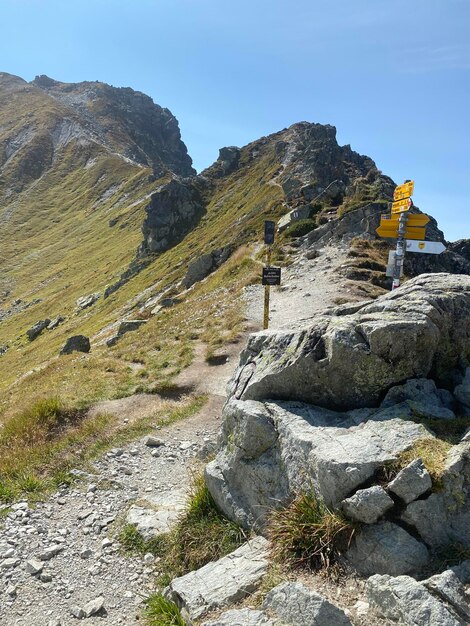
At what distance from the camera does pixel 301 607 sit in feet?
16.6

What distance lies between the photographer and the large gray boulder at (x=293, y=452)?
634 centimetres

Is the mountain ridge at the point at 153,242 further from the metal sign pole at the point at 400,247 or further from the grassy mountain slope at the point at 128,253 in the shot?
the metal sign pole at the point at 400,247

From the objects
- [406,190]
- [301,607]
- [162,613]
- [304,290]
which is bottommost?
[162,613]

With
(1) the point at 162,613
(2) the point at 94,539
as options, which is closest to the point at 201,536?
(1) the point at 162,613

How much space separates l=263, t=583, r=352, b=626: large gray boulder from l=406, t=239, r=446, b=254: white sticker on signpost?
1018 centimetres

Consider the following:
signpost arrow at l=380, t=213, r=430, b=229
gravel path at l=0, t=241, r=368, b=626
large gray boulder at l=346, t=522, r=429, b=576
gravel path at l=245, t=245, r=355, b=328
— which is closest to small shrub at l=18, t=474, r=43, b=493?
gravel path at l=0, t=241, r=368, b=626

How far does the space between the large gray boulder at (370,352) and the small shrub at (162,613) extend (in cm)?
388

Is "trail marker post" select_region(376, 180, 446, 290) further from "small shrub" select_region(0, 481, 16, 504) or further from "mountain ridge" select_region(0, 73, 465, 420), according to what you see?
"small shrub" select_region(0, 481, 16, 504)

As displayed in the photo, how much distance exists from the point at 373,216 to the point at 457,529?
34206mm

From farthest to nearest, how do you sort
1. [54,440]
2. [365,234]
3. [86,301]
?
[86,301] < [365,234] < [54,440]

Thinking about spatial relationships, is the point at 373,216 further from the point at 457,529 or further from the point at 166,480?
the point at 457,529

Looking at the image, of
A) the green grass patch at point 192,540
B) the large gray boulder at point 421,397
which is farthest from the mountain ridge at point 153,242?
the large gray boulder at point 421,397

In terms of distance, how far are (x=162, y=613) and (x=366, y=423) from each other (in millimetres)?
4262

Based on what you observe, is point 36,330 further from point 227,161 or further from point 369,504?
point 227,161
